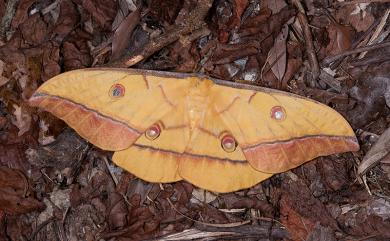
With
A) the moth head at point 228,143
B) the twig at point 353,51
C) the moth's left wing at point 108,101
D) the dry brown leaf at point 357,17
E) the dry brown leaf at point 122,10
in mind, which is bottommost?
the moth head at point 228,143

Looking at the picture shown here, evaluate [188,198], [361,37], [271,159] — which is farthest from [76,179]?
[361,37]

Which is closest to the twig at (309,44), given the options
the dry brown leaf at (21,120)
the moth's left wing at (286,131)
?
the moth's left wing at (286,131)

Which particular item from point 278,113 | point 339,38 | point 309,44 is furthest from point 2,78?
point 339,38

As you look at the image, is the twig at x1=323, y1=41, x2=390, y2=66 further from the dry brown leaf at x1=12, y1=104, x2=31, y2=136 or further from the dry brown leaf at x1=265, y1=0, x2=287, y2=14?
the dry brown leaf at x1=12, y1=104, x2=31, y2=136

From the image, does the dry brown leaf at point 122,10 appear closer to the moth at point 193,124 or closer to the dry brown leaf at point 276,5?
the moth at point 193,124

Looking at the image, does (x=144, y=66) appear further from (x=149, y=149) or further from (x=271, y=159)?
(x=271, y=159)

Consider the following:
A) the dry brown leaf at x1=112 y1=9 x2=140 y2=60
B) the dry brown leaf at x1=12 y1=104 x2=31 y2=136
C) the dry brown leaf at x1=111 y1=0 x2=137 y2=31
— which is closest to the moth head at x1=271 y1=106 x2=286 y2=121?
the dry brown leaf at x1=112 y1=9 x2=140 y2=60
